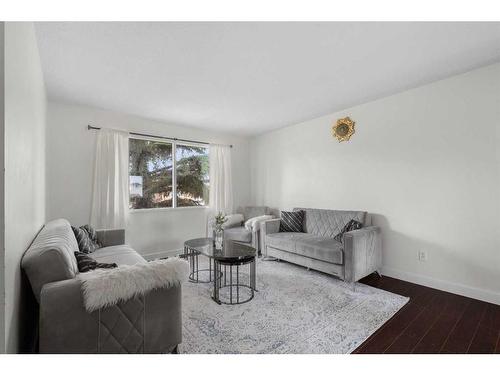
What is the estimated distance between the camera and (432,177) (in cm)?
262

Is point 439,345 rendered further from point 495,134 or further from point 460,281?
point 495,134

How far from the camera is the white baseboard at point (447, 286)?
2.25m

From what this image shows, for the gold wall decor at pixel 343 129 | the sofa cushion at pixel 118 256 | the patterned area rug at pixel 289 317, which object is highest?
the gold wall decor at pixel 343 129

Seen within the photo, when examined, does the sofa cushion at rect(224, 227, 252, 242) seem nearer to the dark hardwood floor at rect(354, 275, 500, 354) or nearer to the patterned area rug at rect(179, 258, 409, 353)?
the patterned area rug at rect(179, 258, 409, 353)

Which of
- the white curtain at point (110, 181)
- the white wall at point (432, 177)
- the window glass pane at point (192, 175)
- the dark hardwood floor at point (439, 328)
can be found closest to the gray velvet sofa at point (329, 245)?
the white wall at point (432, 177)

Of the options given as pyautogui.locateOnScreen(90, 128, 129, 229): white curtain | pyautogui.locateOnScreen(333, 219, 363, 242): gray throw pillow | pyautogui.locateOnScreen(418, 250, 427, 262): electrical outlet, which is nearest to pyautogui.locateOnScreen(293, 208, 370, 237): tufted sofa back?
pyautogui.locateOnScreen(333, 219, 363, 242): gray throw pillow

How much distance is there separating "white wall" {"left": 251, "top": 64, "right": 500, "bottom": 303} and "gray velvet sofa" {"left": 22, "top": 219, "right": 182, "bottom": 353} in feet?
9.04

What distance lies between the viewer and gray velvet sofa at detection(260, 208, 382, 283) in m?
2.59

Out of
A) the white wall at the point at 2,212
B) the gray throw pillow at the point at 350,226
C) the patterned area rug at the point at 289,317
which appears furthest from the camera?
the gray throw pillow at the point at 350,226

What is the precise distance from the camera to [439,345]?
1643 mm

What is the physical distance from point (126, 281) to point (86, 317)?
258 millimetres

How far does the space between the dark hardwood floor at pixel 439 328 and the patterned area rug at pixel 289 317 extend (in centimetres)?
Result: 9

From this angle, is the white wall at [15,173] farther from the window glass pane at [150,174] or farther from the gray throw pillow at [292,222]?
the gray throw pillow at [292,222]

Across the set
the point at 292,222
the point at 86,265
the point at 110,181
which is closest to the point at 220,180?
the point at 292,222
